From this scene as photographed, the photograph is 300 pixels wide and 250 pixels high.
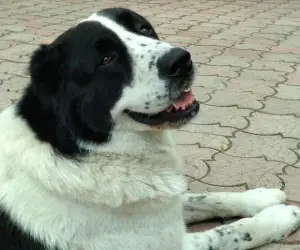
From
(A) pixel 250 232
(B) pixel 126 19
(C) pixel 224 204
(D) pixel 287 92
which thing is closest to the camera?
(B) pixel 126 19

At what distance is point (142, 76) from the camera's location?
204 centimetres

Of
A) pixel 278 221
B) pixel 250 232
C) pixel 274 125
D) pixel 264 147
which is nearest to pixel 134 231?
pixel 250 232

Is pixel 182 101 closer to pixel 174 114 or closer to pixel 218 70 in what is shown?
pixel 174 114

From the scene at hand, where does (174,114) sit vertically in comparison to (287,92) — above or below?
above

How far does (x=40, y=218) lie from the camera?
2.04 metres

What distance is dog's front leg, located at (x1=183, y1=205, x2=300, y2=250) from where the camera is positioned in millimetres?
2471

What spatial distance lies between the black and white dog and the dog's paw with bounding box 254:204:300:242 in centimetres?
59

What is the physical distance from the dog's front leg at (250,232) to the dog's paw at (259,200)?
0.08m

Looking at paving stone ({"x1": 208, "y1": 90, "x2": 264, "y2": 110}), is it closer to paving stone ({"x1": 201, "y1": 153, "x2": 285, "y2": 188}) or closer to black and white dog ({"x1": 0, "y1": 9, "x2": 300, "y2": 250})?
paving stone ({"x1": 201, "y1": 153, "x2": 285, "y2": 188})

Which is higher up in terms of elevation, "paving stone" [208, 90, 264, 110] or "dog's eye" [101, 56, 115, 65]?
"dog's eye" [101, 56, 115, 65]

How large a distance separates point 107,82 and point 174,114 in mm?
288

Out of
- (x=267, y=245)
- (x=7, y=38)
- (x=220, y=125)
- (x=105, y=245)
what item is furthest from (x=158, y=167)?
(x=7, y=38)

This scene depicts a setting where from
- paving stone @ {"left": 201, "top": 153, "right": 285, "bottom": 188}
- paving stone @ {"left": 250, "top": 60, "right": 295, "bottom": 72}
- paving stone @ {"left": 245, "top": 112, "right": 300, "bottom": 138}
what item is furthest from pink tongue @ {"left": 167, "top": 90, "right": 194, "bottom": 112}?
paving stone @ {"left": 250, "top": 60, "right": 295, "bottom": 72}

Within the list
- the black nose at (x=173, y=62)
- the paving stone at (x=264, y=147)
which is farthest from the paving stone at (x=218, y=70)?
the black nose at (x=173, y=62)
